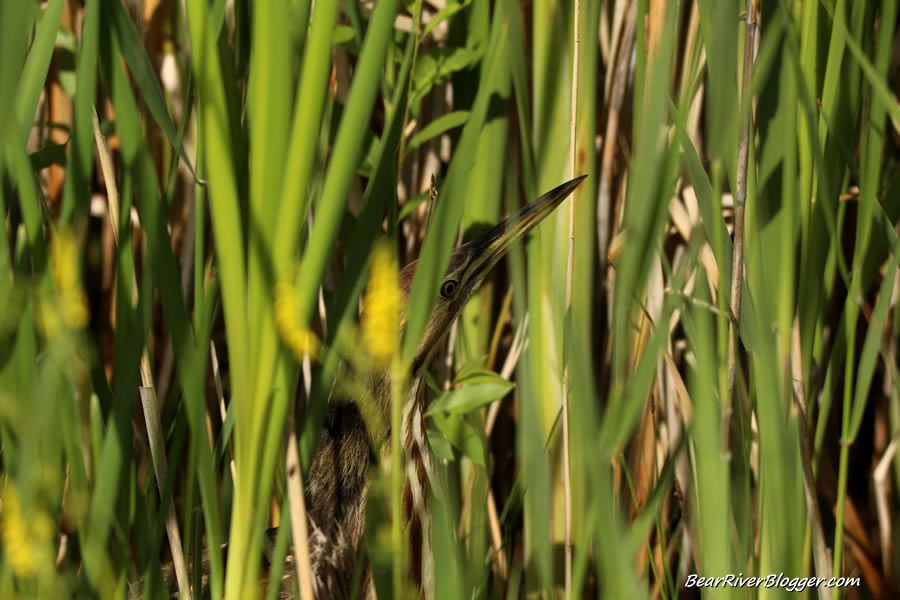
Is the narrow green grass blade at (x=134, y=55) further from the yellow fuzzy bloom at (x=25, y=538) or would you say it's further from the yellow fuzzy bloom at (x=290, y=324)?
the yellow fuzzy bloom at (x=25, y=538)

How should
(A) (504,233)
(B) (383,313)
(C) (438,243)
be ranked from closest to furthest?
(B) (383,313)
(C) (438,243)
(A) (504,233)

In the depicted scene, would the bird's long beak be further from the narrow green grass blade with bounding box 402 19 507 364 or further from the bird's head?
the narrow green grass blade with bounding box 402 19 507 364

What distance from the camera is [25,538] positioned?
1.97 feet

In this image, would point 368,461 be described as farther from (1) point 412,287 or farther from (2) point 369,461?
(1) point 412,287

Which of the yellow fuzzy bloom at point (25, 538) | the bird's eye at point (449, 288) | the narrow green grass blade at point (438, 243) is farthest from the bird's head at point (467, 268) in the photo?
the yellow fuzzy bloom at point (25, 538)

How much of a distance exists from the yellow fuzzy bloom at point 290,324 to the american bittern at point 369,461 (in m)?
0.44

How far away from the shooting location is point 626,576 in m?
0.54

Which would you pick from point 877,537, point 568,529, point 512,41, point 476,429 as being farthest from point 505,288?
point 512,41

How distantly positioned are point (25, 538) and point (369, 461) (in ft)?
1.73

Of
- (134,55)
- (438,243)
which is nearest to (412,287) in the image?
(438,243)

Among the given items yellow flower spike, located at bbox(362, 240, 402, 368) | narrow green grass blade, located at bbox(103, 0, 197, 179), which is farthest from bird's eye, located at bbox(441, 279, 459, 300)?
yellow flower spike, located at bbox(362, 240, 402, 368)

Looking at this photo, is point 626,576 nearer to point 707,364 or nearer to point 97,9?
point 707,364

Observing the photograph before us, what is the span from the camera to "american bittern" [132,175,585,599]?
105 cm

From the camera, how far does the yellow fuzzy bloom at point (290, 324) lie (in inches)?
22.7
